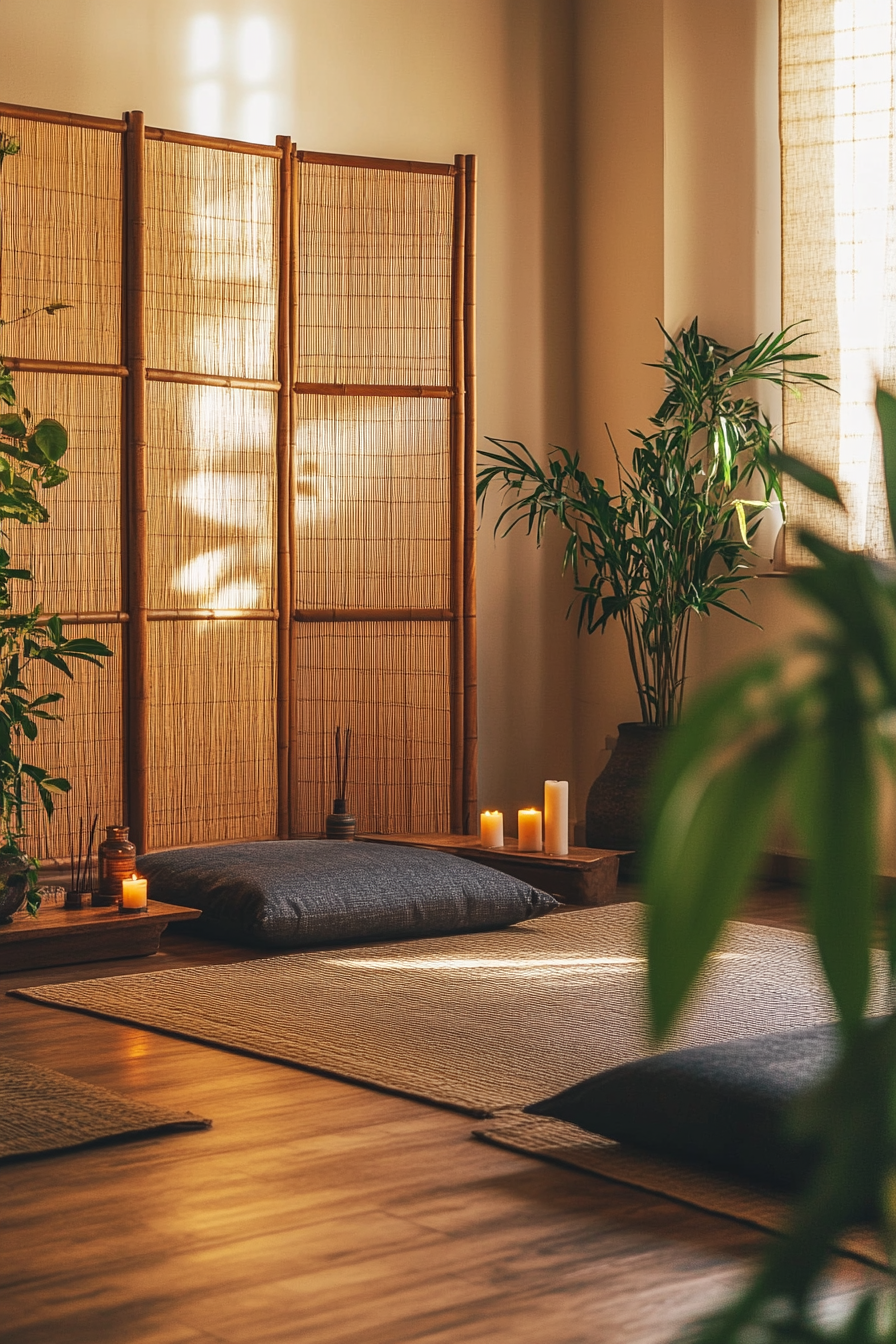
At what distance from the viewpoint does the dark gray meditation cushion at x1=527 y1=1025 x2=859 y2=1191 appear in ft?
6.82

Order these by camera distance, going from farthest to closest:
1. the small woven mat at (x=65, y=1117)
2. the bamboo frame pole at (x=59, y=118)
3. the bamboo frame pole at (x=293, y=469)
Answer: the bamboo frame pole at (x=293, y=469) → the bamboo frame pole at (x=59, y=118) → the small woven mat at (x=65, y=1117)

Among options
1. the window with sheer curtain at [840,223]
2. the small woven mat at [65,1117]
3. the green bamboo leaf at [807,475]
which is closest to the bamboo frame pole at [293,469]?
the window with sheer curtain at [840,223]

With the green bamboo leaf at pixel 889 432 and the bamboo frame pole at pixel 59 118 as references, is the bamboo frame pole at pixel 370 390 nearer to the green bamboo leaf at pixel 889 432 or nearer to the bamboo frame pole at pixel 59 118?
the bamboo frame pole at pixel 59 118

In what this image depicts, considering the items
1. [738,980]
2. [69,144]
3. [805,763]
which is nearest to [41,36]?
[69,144]

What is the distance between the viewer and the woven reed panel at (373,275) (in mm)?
4820

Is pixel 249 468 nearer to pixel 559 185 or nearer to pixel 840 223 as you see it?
pixel 559 185

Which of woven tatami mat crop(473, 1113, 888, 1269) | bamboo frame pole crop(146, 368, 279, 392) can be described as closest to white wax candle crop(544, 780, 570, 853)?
bamboo frame pole crop(146, 368, 279, 392)

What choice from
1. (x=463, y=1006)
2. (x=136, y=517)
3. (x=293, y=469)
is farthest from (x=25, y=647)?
(x=293, y=469)

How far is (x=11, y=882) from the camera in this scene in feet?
11.7

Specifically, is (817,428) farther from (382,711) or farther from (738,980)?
(738,980)

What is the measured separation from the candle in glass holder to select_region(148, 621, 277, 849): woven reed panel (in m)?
0.73

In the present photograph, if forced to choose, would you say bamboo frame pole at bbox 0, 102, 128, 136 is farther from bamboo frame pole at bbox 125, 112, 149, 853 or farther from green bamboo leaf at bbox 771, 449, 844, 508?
green bamboo leaf at bbox 771, 449, 844, 508

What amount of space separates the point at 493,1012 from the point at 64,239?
7.79 ft

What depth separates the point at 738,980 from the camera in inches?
135
